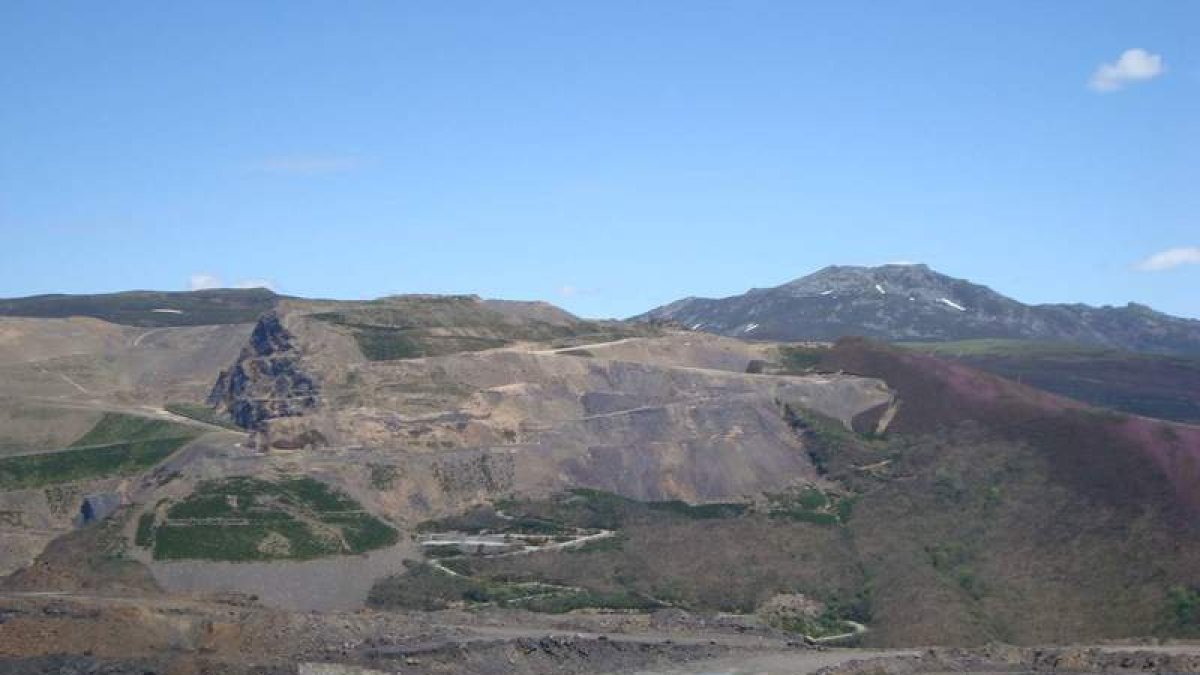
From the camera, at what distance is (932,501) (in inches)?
3110

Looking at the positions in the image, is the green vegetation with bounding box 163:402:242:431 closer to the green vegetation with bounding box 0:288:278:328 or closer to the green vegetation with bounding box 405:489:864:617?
the green vegetation with bounding box 405:489:864:617

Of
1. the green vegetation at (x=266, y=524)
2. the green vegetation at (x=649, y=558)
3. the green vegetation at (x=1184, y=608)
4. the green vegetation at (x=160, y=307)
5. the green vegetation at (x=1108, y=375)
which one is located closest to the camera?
the green vegetation at (x=1184, y=608)

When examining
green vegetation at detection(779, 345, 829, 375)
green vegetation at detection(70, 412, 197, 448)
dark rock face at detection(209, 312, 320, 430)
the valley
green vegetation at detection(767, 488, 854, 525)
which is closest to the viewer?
the valley

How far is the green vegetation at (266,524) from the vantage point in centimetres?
7138

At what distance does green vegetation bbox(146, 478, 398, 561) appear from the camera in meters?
71.4

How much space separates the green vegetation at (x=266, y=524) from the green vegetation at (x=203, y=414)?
921 inches

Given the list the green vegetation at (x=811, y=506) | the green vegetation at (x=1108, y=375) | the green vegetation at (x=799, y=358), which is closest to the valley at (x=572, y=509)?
the green vegetation at (x=811, y=506)

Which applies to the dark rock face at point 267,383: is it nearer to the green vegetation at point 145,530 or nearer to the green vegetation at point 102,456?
the green vegetation at point 102,456

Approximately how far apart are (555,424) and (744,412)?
35.6ft

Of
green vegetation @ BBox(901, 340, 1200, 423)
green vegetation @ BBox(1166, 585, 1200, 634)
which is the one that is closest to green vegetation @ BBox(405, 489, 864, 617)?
green vegetation @ BBox(1166, 585, 1200, 634)

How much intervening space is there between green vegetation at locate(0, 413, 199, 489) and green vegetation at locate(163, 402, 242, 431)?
3.35m

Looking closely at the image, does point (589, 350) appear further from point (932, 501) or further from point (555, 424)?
point (932, 501)

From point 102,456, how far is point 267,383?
37.1ft

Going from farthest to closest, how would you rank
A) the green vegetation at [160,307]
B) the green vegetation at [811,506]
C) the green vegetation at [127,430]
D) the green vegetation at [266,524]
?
the green vegetation at [160,307] → the green vegetation at [127,430] → the green vegetation at [811,506] → the green vegetation at [266,524]
